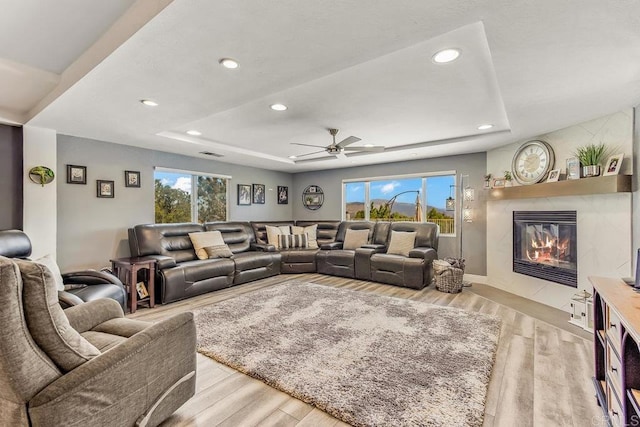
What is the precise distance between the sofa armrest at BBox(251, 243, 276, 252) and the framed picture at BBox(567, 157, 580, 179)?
14.8ft

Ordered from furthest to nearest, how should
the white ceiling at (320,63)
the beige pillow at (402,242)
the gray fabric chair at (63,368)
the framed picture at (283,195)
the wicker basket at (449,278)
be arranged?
1. the framed picture at (283,195)
2. the beige pillow at (402,242)
3. the wicker basket at (449,278)
4. the white ceiling at (320,63)
5. the gray fabric chair at (63,368)

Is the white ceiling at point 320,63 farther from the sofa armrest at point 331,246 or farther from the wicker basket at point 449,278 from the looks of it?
the sofa armrest at point 331,246

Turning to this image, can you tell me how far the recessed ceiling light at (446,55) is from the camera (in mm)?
1961

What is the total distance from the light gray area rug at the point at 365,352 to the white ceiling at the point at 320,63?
2166mm

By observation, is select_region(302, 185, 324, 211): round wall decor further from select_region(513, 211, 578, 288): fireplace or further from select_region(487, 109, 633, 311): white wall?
select_region(513, 211, 578, 288): fireplace

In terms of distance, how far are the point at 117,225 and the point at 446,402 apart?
471 centimetres

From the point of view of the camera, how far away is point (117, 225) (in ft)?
14.3

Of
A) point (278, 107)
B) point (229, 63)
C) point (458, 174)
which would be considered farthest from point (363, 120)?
point (458, 174)

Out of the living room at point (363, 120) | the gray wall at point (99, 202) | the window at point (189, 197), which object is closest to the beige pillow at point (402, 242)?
the living room at point (363, 120)

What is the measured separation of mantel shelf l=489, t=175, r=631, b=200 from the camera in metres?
2.78

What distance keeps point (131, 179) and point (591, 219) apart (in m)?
6.13

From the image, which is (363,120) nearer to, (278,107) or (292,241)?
(278,107)

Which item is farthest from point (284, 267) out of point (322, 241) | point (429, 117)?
point (429, 117)

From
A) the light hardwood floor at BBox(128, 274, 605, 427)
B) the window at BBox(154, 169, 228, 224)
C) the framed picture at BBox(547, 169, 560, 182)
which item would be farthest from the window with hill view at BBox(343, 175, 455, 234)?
the light hardwood floor at BBox(128, 274, 605, 427)
